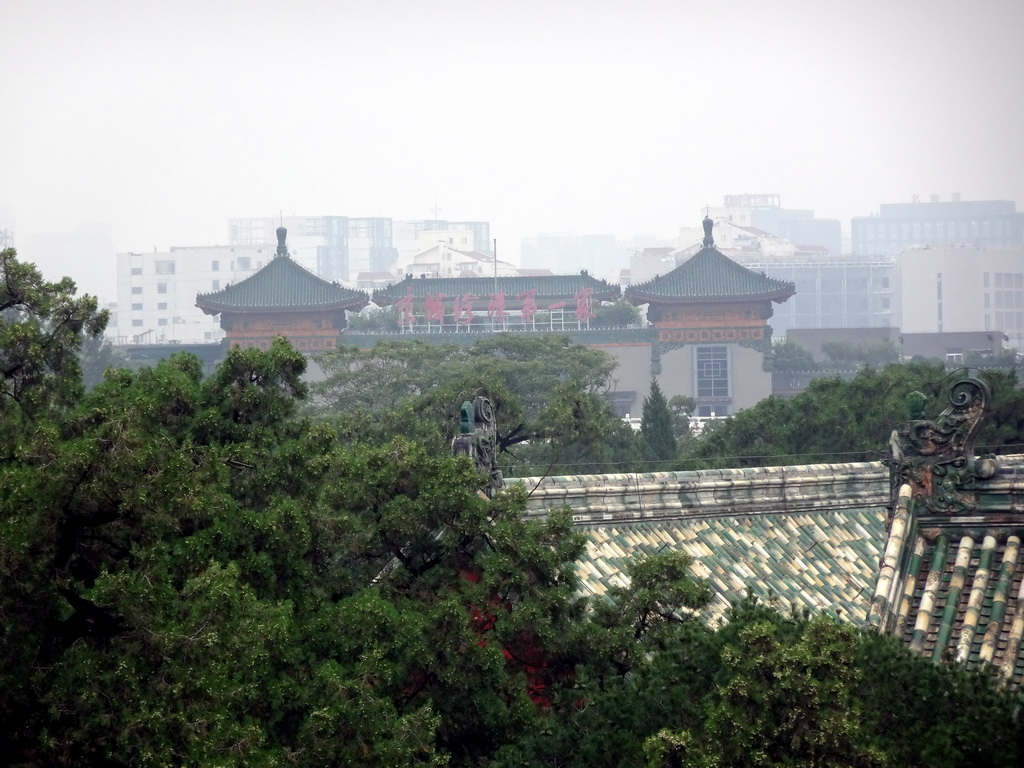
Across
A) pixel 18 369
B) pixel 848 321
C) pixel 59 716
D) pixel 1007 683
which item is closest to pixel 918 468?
pixel 1007 683

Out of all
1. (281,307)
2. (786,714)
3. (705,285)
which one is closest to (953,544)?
(786,714)

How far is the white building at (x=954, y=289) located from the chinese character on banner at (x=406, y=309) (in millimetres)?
77633

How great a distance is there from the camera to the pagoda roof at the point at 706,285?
73.0 m

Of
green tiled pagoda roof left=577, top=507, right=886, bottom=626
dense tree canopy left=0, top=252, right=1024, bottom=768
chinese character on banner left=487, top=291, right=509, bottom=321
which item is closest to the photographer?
dense tree canopy left=0, top=252, right=1024, bottom=768

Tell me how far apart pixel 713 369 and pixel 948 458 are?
6462cm

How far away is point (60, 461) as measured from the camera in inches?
394

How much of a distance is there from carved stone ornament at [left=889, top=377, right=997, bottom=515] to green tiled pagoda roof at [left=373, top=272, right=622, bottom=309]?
64312 mm

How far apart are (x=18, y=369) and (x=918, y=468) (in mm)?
6484

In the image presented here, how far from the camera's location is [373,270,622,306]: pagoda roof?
75.6 meters

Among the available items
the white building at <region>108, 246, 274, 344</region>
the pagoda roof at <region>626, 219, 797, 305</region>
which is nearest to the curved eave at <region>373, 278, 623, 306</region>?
the pagoda roof at <region>626, 219, 797, 305</region>

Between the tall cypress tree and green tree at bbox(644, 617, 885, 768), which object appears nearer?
green tree at bbox(644, 617, 885, 768)

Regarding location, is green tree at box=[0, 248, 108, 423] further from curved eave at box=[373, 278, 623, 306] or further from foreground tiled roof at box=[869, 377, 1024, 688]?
curved eave at box=[373, 278, 623, 306]

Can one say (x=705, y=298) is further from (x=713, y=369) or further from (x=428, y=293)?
(x=428, y=293)

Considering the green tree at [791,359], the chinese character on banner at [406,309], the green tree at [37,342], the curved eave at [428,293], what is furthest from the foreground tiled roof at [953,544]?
the green tree at [791,359]
